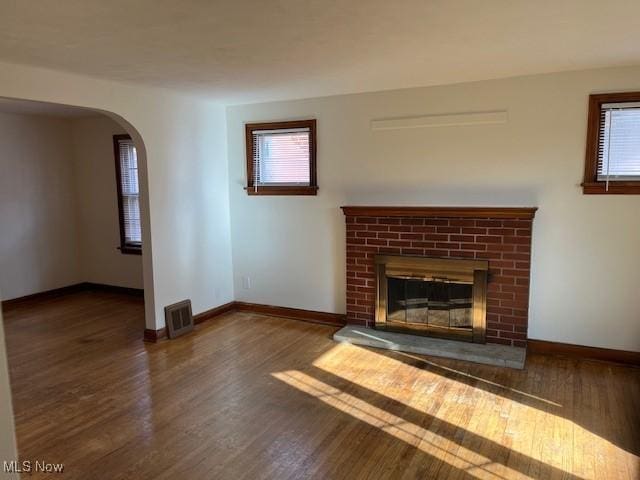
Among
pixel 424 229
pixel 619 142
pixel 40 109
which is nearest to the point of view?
pixel 619 142

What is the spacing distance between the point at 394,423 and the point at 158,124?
3.25 meters

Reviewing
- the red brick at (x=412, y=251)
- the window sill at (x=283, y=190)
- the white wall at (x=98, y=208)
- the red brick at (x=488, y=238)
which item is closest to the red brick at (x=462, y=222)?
the red brick at (x=488, y=238)

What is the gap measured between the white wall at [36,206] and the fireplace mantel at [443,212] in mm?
4129

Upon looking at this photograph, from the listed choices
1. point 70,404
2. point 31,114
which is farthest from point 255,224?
point 31,114

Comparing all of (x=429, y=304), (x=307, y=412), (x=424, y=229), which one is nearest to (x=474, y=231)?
(x=424, y=229)

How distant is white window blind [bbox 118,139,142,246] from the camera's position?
19.6 feet

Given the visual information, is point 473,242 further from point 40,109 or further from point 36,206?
point 36,206

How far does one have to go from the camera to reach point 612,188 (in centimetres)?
358

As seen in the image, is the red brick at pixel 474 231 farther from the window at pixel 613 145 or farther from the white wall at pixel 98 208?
the white wall at pixel 98 208

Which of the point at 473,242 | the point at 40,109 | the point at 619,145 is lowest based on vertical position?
the point at 473,242

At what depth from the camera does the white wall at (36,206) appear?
5660 millimetres

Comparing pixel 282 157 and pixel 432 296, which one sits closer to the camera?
pixel 432 296

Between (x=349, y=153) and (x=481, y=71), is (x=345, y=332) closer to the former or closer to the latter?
(x=349, y=153)

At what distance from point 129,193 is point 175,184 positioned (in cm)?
187
